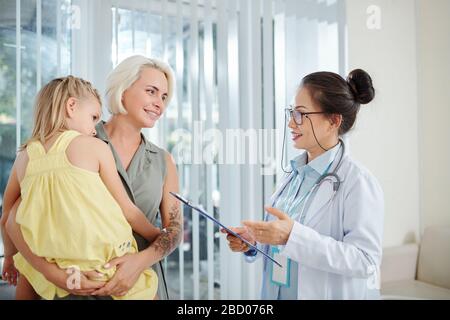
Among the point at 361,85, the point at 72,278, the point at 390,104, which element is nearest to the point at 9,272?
the point at 72,278

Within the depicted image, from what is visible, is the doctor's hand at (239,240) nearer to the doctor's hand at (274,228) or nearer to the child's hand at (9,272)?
the doctor's hand at (274,228)

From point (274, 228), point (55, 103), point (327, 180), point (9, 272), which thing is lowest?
point (9, 272)

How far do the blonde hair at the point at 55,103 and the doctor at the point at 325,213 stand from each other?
0.47 metres

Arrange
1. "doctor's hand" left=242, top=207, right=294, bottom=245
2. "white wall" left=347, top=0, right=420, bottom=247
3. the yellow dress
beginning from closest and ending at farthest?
the yellow dress
"doctor's hand" left=242, top=207, right=294, bottom=245
"white wall" left=347, top=0, right=420, bottom=247

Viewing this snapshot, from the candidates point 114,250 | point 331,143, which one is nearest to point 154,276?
point 114,250

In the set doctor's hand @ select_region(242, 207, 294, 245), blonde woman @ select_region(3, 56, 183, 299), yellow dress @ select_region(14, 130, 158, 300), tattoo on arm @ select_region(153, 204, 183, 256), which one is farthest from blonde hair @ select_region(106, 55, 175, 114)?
doctor's hand @ select_region(242, 207, 294, 245)

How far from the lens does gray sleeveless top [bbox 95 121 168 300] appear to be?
904mm

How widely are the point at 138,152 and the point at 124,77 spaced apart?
18 cm

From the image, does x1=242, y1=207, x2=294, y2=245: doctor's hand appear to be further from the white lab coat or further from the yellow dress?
the yellow dress

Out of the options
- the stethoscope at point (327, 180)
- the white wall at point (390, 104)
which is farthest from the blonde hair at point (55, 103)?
the white wall at point (390, 104)

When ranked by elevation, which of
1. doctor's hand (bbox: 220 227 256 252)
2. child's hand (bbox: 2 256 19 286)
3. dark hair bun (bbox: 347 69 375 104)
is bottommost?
child's hand (bbox: 2 256 19 286)

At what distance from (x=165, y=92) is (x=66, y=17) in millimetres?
359

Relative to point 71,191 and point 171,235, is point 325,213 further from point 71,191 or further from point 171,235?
point 71,191

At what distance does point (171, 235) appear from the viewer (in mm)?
967
